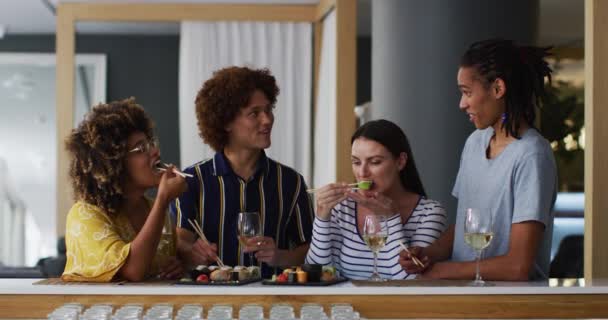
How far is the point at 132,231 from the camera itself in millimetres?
3133

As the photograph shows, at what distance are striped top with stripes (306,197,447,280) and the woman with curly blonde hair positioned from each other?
0.50m

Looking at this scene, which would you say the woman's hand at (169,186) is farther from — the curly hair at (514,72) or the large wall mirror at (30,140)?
the large wall mirror at (30,140)

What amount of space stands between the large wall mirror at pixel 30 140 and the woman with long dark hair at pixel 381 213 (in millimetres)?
8238

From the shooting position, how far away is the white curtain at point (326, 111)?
751cm

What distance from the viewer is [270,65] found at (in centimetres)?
897

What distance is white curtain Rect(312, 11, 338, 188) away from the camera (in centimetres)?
751

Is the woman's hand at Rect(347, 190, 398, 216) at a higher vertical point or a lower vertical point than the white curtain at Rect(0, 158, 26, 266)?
higher

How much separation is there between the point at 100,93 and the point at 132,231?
323 inches

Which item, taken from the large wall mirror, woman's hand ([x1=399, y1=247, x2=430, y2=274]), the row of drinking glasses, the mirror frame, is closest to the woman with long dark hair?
woman's hand ([x1=399, y1=247, x2=430, y2=274])

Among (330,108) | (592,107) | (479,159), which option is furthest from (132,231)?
(330,108)

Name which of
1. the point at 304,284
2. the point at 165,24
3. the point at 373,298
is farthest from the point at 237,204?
the point at 165,24

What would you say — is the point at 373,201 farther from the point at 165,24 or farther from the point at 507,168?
the point at 165,24

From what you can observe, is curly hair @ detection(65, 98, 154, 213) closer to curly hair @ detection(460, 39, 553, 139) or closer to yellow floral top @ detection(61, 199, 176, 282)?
yellow floral top @ detection(61, 199, 176, 282)

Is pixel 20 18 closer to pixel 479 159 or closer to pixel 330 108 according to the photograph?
pixel 330 108
